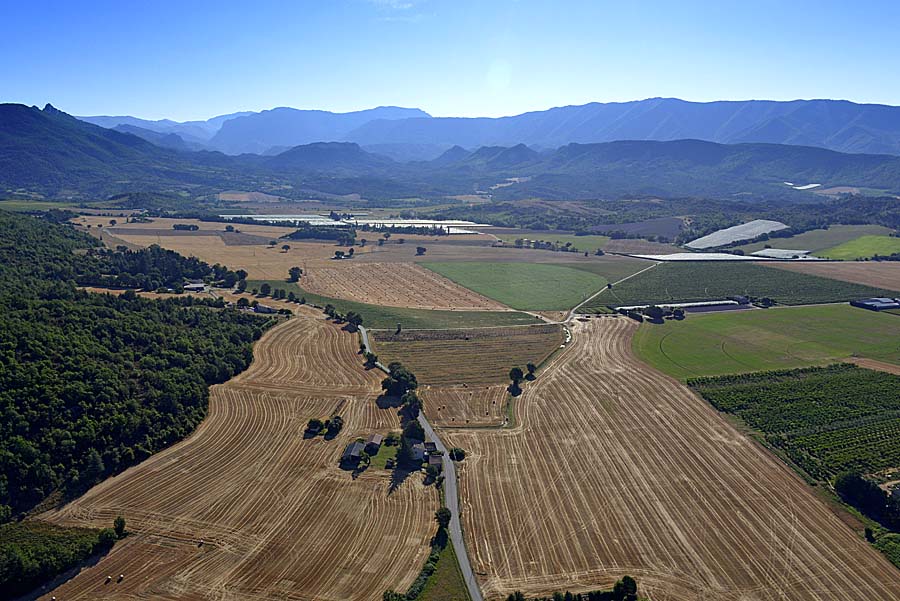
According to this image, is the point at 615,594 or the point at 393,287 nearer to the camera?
the point at 615,594

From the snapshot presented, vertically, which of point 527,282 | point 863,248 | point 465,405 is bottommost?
point 465,405

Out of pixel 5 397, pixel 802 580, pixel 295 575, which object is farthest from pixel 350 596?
pixel 5 397

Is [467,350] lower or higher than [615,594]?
higher

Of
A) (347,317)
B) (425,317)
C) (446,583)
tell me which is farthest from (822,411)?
(347,317)

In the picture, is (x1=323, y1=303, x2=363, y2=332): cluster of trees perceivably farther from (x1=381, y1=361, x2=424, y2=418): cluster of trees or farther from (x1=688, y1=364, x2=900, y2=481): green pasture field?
(x1=688, y1=364, x2=900, y2=481): green pasture field

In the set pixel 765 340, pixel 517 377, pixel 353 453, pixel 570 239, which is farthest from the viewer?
pixel 570 239

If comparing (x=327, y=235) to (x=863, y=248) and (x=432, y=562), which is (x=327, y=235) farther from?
(x=432, y=562)
